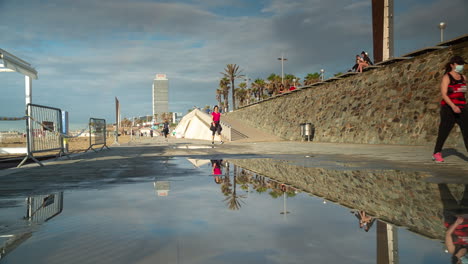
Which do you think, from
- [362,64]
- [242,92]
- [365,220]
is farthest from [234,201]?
[242,92]

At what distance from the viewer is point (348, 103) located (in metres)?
21.2

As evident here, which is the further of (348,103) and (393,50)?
(348,103)

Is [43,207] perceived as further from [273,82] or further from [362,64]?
[273,82]

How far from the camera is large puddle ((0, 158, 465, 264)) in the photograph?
2.14 metres

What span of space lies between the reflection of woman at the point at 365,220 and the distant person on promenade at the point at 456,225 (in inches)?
20.2

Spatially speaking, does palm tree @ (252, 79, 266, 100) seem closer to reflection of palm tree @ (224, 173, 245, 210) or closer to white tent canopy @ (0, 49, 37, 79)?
white tent canopy @ (0, 49, 37, 79)

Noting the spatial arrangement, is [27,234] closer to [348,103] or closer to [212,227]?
[212,227]

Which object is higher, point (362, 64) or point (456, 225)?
point (362, 64)

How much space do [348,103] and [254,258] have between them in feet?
66.8

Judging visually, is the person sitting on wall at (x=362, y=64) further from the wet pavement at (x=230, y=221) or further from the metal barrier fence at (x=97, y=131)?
the wet pavement at (x=230, y=221)

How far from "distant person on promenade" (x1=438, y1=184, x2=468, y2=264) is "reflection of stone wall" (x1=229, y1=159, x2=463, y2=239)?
0.06 metres

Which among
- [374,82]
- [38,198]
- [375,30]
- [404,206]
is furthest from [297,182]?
[375,30]

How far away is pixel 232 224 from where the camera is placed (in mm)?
2855

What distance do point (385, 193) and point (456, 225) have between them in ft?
5.10
